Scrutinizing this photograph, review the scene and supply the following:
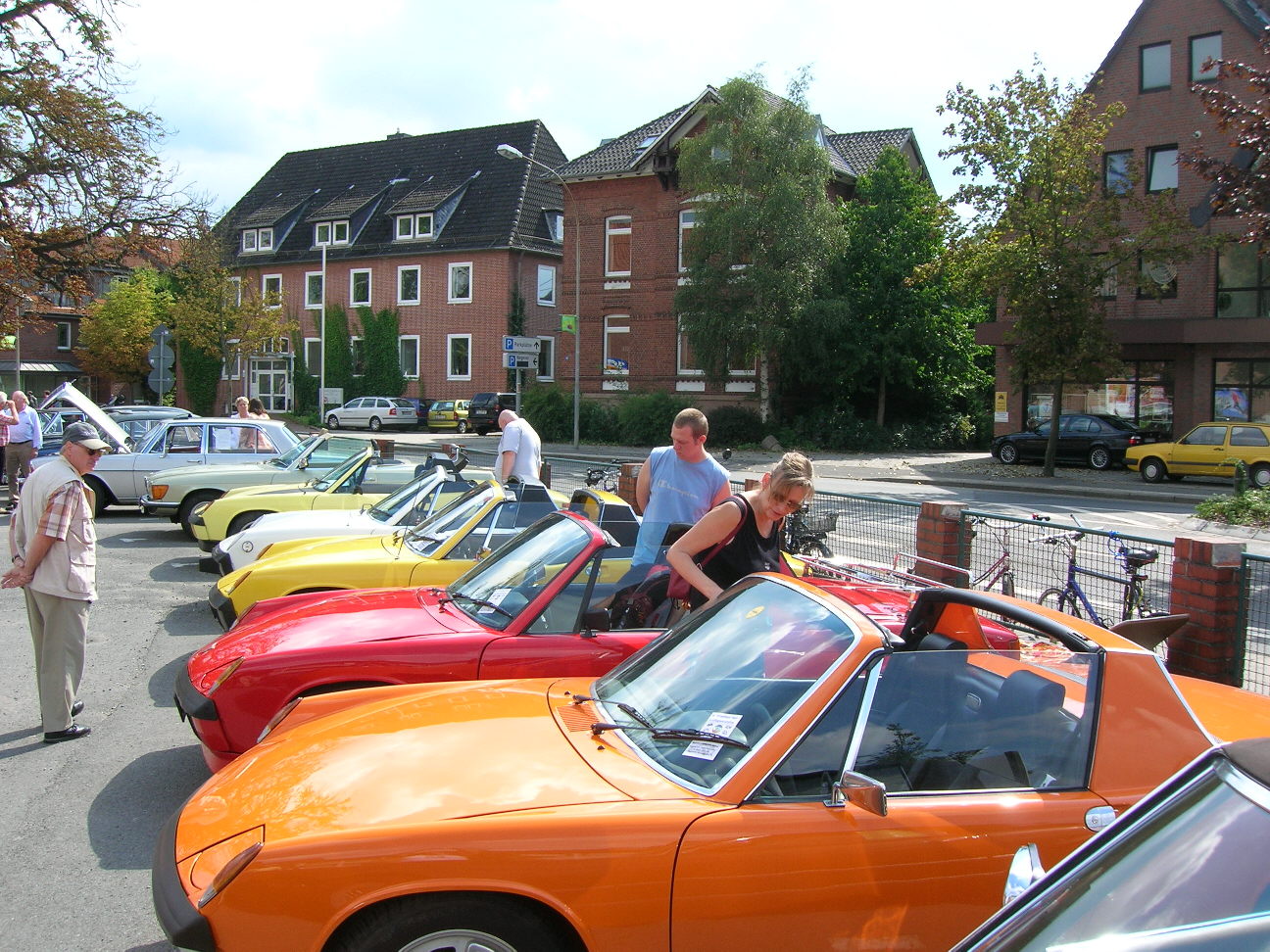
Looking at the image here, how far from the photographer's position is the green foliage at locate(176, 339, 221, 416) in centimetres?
5212

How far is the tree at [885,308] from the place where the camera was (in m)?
33.4

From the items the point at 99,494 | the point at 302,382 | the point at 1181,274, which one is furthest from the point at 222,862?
the point at 302,382

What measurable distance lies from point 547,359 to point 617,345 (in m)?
7.99

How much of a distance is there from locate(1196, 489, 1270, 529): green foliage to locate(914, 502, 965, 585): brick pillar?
33.6 ft

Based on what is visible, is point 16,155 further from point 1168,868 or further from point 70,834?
point 1168,868

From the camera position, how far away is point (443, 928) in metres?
2.71

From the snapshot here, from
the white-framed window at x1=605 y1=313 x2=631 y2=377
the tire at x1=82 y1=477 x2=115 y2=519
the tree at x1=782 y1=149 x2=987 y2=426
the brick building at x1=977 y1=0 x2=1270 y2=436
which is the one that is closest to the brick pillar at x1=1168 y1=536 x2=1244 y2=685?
the tire at x1=82 y1=477 x2=115 y2=519

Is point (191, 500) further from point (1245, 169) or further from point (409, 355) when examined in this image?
point (409, 355)

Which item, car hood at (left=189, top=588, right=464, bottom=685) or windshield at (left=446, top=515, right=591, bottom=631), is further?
windshield at (left=446, top=515, right=591, bottom=631)

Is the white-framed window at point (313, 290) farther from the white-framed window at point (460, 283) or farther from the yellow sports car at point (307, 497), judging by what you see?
the yellow sports car at point (307, 497)

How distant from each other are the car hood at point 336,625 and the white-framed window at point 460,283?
41210 mm

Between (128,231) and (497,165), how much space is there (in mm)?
25536

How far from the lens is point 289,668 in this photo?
4836 millimetres

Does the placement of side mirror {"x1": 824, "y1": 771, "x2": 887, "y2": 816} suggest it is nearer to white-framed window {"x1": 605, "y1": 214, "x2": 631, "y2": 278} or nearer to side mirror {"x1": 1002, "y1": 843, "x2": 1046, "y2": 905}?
side mirror {"x1": 1002, "y1": 843, "x2": 1046, "y2": 905}
